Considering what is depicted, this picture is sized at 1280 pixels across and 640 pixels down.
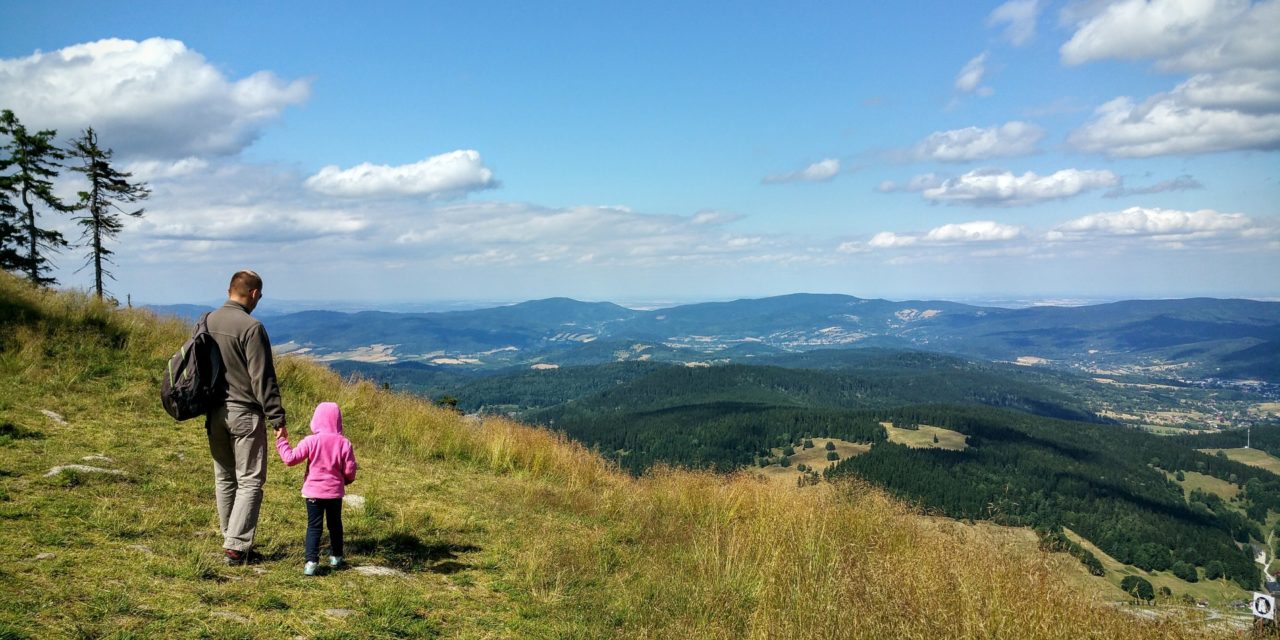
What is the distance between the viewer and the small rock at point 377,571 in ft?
17.7

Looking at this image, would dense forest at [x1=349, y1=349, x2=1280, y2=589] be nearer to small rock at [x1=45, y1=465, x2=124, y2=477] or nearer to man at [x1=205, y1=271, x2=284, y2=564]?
small rock at [x1=45, y1=465, x2=124, y2=477]

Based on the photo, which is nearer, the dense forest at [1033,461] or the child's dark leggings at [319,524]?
the child's dark leggings at [319,524]

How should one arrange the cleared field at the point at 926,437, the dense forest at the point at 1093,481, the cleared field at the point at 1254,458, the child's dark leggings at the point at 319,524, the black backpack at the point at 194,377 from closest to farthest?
1. the black backpack at the point at 194,377
2. the child's dark leggings at the point at 319,524
3. the dense forest at the point at 1093,481
4. the cleared field at the point at 926,437
5. the cleared field at the point at 1254,458

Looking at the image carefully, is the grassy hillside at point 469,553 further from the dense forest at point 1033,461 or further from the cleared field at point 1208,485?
the cleared field at point 1208,485

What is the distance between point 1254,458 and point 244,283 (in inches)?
8210

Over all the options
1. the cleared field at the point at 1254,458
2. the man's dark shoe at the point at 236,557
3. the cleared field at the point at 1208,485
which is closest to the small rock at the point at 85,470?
the man's dark shoe at the point at 236,557

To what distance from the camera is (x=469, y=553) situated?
6.40m

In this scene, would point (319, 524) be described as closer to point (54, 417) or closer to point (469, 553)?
point (469, 553)

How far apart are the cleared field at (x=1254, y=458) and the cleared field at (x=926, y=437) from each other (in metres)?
67.8

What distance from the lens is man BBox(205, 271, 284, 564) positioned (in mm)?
4910

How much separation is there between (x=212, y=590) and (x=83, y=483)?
319 cm

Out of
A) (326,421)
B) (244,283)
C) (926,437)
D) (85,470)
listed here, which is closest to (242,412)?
(326,421)

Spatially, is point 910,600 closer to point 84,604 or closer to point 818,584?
point 818,584

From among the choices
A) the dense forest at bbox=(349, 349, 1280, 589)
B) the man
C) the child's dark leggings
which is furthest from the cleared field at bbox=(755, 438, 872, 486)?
the man
